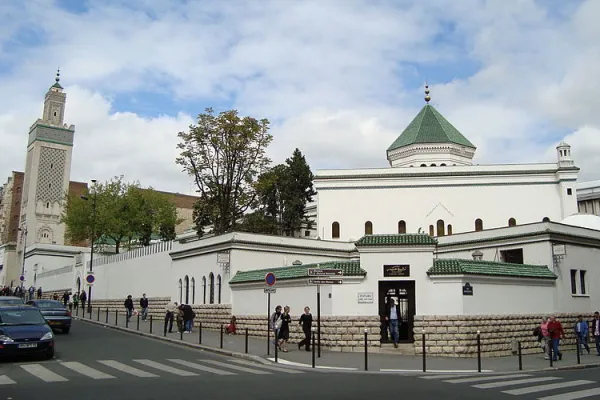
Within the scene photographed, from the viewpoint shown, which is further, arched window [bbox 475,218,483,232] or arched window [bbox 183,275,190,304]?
arched window [bbox 475,218,483,232]

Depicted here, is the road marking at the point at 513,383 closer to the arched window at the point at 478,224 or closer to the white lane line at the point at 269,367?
the white lane line at the point at 269,367

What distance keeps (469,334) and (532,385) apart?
8453mm

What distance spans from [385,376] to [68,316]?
17773 mm

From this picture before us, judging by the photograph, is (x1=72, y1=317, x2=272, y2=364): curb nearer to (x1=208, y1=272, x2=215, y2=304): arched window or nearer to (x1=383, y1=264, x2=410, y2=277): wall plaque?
(x1=208, y1=272, x2=215, y2=304): arched window

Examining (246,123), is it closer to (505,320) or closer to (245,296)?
(245,296)

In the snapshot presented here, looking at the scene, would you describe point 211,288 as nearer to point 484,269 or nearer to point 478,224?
point 484,269

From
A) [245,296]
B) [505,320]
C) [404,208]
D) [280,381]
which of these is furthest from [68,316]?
[404,208]

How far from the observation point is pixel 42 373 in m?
14.4

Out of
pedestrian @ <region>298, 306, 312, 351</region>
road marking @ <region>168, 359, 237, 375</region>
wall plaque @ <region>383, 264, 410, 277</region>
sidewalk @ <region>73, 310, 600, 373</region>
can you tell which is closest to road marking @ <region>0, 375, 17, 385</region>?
road marking @ <region>168, 359, 237, 375</region>

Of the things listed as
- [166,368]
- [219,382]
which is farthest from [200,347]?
[219,382]

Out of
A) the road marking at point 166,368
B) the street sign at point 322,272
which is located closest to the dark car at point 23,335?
the road marking at point 166,368

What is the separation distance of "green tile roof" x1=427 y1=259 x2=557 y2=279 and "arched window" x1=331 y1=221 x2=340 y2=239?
2505 centimetres

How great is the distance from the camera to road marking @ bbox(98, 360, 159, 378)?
1443 centimetres

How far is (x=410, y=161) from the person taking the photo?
184 ft
